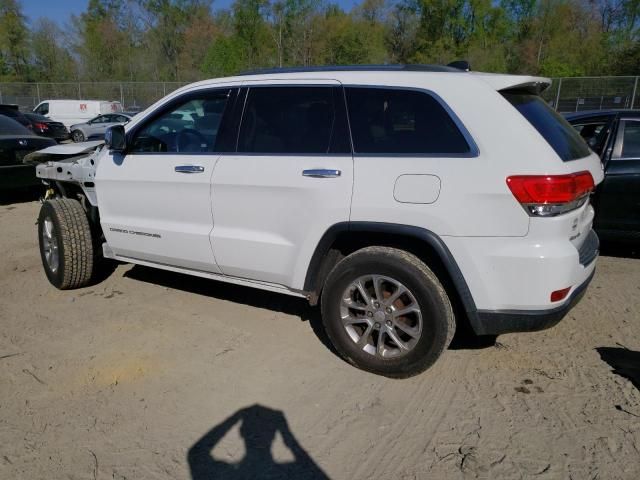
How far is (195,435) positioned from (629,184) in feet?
15.6

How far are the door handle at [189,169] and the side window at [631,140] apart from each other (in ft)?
14.0

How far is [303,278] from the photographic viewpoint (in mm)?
3471

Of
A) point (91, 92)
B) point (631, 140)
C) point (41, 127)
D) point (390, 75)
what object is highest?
point (91, 92)

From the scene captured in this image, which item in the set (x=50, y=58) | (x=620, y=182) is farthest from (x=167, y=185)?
(x=50, y=58)

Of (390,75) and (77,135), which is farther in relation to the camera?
(77,135)

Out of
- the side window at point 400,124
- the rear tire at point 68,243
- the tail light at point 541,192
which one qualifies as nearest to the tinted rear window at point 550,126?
the tail light at point 541,192

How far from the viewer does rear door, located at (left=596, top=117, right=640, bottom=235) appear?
524 cm

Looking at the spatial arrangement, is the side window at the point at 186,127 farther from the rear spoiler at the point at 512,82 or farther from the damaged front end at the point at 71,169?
the rear spoiler at the point at 512,82

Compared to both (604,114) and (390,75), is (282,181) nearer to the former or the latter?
(390,75)

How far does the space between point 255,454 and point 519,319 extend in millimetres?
1597

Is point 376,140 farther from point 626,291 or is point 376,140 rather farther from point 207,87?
point 626,291

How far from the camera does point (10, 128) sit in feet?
28.8

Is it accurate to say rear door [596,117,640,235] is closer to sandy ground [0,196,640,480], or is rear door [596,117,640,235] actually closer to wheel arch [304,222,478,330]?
sandy ground [0,196,640,480]

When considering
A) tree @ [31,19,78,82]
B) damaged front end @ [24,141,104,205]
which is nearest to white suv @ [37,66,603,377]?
damaged front end @ [24,141,104,205]
